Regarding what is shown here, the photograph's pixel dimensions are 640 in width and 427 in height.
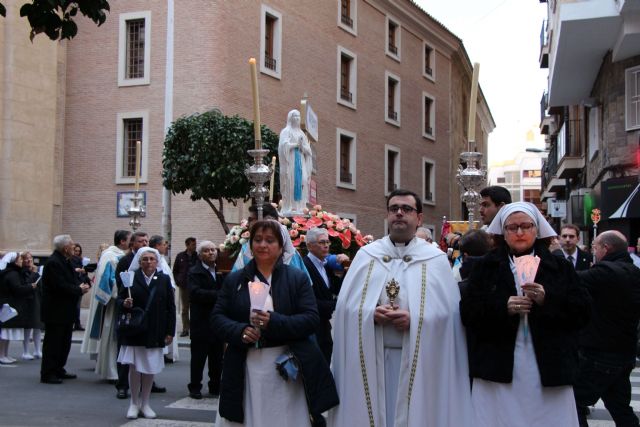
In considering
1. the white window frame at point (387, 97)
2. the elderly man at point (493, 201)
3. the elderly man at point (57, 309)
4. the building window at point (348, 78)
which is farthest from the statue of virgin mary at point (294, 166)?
the white window frame at point (387, 97)

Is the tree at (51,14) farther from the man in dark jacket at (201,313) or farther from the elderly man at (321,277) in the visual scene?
the man in dark jacket at (201,313)

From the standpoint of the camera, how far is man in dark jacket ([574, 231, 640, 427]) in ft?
21.6

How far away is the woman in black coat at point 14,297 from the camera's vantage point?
12422 millimetres

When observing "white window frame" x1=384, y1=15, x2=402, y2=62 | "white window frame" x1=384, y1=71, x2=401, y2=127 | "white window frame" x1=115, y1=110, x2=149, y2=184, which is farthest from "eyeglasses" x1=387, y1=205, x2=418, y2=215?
"white window frame" x1=384, y1=15, x2=402, y2=62

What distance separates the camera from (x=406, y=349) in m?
4.68

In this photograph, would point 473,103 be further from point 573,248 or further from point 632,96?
point 632,96

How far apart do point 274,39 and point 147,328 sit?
1944 cm

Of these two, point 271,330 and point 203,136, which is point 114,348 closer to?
point 271,330

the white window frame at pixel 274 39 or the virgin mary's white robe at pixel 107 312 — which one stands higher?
the white window frame at pixel 274 39

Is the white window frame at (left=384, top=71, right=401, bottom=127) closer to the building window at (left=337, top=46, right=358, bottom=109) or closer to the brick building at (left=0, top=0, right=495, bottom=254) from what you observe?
the brick building at (left=0, top=0, right=495, bottom=254)

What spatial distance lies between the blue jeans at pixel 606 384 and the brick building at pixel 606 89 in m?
12.3

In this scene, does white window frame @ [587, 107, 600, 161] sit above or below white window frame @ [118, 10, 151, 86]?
below

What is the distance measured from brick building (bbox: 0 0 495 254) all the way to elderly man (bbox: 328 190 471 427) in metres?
17.7

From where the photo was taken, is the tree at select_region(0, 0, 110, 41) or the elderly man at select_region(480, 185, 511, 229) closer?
the elderly man at select_region(480, 185, 511, 229)
